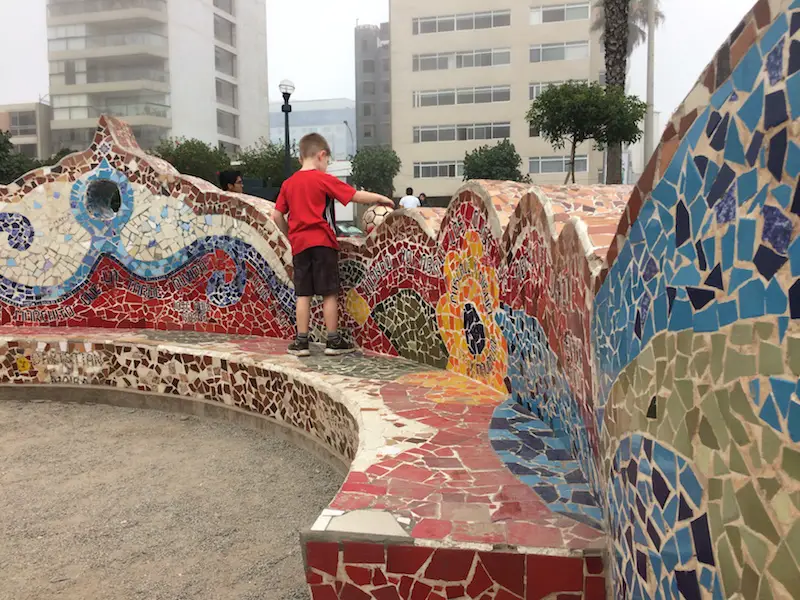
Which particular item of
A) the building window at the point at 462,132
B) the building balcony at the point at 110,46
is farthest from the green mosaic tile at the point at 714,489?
the building balcony at the point at 110,46

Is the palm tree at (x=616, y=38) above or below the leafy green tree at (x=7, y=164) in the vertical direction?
above

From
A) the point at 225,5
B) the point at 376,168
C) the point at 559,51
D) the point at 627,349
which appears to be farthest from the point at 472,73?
the point at 627,349

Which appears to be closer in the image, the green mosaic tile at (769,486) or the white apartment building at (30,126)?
the green mosaic tile at (769,486)

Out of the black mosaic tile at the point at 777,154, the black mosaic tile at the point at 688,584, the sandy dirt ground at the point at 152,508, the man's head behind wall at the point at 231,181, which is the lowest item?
the sandy dirt ground at the point at 152,508

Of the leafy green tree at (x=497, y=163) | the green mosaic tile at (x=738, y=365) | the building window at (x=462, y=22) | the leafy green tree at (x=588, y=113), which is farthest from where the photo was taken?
the building window at (x=462, y=22)

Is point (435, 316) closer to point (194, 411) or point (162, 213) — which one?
point (194, 411)

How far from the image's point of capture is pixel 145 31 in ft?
160

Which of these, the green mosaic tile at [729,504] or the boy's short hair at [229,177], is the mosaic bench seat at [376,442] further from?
the boy's short hair at [229,177]

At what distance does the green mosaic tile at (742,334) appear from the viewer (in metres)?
1.05

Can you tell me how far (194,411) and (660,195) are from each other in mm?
3756

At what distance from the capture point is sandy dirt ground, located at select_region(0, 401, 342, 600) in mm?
2479

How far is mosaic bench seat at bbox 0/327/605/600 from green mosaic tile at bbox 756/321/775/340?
0.89m

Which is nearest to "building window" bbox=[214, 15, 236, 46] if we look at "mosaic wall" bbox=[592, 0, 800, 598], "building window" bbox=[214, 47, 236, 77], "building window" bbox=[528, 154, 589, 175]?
"building window" bbox=[214, 47, 236, 77]

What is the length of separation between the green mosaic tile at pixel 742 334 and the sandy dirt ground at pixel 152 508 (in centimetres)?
173
